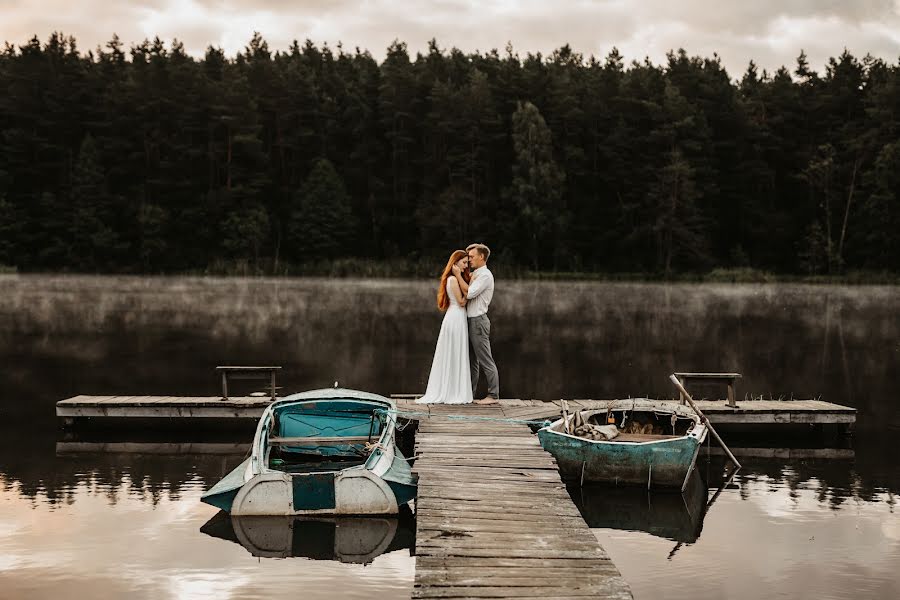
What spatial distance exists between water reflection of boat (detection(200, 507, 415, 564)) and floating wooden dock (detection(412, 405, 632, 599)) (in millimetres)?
647

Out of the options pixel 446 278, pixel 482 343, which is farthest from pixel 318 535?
pixel 446 278

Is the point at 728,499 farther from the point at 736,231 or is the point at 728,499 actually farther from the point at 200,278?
the point at 736,231

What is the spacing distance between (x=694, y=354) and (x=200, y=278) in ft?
136

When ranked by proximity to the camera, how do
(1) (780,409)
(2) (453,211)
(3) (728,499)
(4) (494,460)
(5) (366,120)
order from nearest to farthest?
(4) (494,460)
(3) (728,499)
(1) (780,409)
(2) (453,211)
(5) (366,120)

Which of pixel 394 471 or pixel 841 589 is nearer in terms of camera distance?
pixel 841 589

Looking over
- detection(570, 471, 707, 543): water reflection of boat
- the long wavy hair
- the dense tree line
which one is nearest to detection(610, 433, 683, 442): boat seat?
detection(570, 471, 707, 543): water reflection of boat

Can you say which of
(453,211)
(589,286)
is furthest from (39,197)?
(589,286)

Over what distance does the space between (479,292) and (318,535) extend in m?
4.06

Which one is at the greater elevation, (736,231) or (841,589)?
(736,231)

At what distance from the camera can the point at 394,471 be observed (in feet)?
31.4

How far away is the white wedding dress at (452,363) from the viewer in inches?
463

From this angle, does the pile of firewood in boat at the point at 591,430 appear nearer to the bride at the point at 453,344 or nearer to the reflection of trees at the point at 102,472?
the bride at the point at 453,344

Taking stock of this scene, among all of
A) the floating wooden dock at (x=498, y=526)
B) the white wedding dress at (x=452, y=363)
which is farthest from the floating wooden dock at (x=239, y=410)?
the floating wooden dock at (x=498, y=526)

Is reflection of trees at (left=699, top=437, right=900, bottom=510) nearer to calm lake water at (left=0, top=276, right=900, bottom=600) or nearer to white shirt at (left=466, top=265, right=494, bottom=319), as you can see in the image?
calm lake water at (left=0, top=276, right=900, bottom=600)
